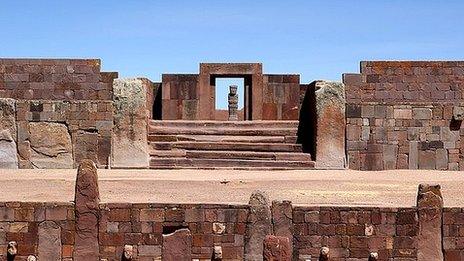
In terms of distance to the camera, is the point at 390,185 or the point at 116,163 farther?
the point at 116,163

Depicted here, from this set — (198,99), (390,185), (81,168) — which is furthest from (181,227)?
(198,99)

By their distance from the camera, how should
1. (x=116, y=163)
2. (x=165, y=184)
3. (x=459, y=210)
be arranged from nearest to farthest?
(x=459, y=210) → (x=165, y=184) → (x=116, y=163)

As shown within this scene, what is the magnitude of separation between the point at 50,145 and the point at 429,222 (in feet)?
27.6

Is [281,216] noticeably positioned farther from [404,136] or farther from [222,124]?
[222,124]

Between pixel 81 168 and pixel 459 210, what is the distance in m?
4.56

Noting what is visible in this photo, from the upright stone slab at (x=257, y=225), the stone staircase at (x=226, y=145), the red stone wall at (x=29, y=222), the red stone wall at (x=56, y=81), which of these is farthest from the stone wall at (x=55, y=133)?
the upright stone slab at (x=257, y=225)

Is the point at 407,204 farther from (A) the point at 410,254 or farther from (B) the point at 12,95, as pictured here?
(B) the point at 12,95

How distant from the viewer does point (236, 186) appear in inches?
470

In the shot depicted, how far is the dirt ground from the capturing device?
407 inches

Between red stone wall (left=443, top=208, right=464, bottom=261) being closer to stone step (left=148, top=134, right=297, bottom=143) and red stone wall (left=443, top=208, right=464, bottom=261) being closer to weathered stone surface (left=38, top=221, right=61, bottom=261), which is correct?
weathered stone surface (left=38, top=221, right=61, bottom=261)

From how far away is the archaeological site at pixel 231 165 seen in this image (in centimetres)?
915

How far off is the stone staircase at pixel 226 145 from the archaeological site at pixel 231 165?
34 millimetres

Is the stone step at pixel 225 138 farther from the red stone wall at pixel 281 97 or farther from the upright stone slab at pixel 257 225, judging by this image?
the upright stone slab at pixel 257 225

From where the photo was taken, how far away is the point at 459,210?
9.18 m
